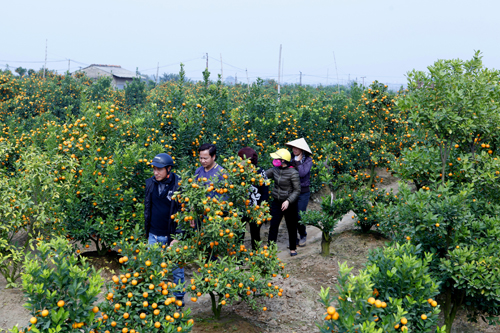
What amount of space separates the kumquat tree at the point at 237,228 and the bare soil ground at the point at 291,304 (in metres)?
0.04

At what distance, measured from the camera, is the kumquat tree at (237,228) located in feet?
8.38

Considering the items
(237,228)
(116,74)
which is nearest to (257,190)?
(237,228)

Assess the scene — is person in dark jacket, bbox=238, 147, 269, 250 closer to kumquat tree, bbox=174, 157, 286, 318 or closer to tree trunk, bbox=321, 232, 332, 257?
kumquat tree, bbox=174, 157, 286, 318

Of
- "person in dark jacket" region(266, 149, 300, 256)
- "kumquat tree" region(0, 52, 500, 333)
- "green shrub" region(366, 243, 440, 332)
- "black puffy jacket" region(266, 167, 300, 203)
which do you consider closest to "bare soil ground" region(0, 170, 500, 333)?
"kumquat tree" region(0, 52, 500, 333)

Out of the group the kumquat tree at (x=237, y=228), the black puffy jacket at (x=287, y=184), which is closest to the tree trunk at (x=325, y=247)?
the kumquat tree at (x=237, y=228)

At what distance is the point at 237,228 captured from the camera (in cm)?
364

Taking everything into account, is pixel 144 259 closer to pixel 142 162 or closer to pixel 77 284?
pixel 77 284

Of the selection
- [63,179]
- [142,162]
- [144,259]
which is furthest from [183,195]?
[63,179]

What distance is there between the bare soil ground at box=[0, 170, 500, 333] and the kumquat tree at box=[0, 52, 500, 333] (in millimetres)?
38

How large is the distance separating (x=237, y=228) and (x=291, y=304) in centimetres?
186

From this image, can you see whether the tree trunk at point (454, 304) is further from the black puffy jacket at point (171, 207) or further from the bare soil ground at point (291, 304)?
the black puffy jacket at point (171, 207)

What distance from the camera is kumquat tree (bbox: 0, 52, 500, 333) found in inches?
101

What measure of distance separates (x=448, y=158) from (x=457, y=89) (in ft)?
2.90

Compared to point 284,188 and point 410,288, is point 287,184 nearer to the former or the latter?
point 284,188
